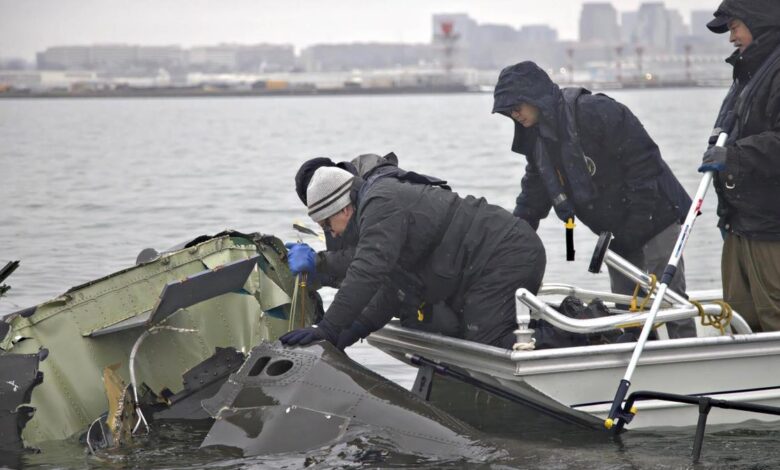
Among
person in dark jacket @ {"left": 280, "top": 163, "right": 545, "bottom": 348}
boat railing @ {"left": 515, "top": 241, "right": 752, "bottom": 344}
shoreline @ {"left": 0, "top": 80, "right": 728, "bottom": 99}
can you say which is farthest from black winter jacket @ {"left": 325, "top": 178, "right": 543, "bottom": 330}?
shoreline @ {"left": 0, "top": 80, "right": 728, "bottom": 99}

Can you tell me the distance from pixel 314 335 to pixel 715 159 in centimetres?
252

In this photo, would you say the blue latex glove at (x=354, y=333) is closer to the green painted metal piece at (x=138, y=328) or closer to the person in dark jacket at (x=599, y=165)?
the green painted metal piece at (x=138, y=328)

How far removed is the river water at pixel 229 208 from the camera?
780 centimetres

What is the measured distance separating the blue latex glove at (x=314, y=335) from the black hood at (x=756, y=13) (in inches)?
118

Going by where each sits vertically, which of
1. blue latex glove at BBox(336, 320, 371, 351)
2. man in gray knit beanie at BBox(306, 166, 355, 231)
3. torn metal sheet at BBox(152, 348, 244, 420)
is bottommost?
torn metal sheet at BBox(152, 348, 244, 420)

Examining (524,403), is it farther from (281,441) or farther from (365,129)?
(365,129)

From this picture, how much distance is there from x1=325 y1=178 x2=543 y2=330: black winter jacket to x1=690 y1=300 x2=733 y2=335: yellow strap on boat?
1014 mm

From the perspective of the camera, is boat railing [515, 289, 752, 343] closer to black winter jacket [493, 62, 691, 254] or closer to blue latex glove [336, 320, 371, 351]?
black winter jacket [493, 62, 691, 254]

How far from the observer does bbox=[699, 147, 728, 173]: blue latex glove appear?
7.59 m

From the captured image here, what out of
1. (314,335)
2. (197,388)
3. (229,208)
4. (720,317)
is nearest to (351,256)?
(314,335)

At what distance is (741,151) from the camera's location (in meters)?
7.62

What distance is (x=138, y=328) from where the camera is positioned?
26.6 ft

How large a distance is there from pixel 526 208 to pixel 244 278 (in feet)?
6.73

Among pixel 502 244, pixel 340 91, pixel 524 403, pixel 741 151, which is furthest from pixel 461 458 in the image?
pixel 340 91
